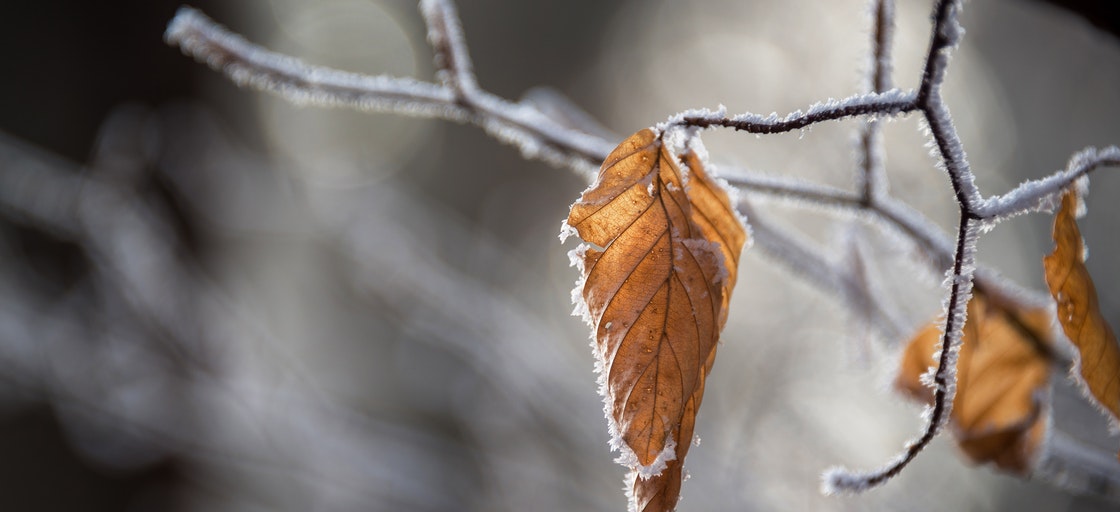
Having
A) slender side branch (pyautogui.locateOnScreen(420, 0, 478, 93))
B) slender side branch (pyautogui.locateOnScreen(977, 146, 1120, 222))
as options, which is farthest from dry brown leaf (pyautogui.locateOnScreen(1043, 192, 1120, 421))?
slender side branch (pyautogui.locateOnScreen(420, 0, 478, 93))

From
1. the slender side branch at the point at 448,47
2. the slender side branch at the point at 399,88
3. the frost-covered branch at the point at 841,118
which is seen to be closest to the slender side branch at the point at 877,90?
the frost-covered branch at the point at 841,118

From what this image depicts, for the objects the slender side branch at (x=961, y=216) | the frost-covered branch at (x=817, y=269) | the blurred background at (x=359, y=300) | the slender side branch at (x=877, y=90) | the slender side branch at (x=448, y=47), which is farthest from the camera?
the blurred background at (x=359, y=300)

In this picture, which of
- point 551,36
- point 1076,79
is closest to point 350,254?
point 1076,79

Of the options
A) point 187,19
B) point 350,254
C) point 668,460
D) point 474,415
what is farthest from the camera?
point 474,415

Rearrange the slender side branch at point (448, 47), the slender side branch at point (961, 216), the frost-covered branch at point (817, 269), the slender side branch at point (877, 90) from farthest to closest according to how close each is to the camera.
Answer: the frost-covered branch at point (817, 269), the slender side branch at point (448, 47), the slender side branch at point (877, 90), the slender side branch at point (961, 216)

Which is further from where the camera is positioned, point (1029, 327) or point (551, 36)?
point (551, 36)

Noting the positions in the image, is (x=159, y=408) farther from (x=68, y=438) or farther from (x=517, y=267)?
(x=517, y=267)

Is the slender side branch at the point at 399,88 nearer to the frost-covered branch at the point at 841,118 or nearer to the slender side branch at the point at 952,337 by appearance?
the frost-covered branch at the point at 841,118

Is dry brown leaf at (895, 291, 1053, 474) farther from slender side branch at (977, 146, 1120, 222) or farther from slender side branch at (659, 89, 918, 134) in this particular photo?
slender side branch at (659, 89, 918, 134)
